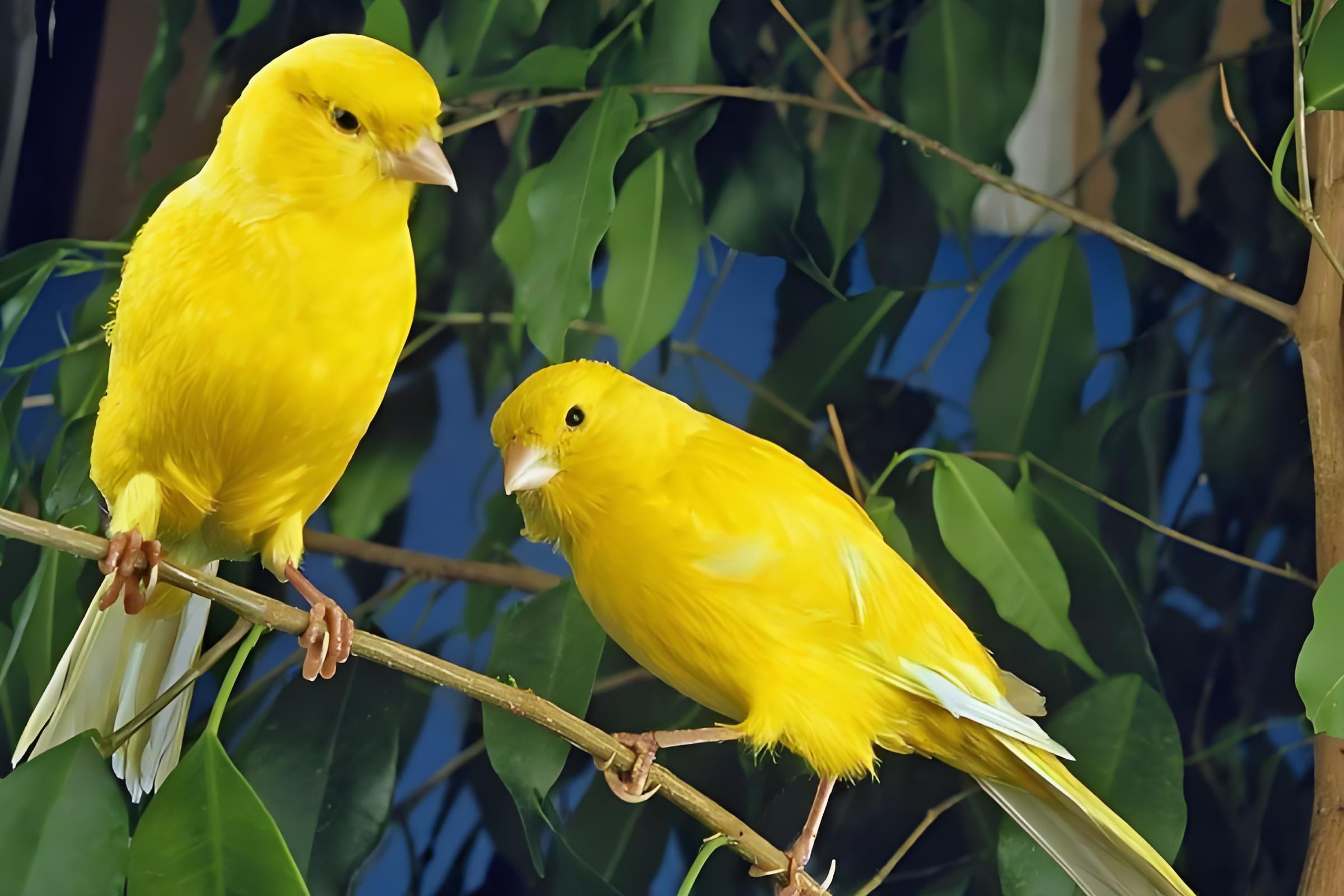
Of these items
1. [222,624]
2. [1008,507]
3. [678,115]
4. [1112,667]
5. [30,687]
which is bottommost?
[30,687]

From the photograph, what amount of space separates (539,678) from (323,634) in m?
0.20

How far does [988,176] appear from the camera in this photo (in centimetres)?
101

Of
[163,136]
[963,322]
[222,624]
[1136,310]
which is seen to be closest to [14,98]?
[163,136]

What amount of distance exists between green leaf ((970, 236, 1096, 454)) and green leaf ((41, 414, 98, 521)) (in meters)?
0.84

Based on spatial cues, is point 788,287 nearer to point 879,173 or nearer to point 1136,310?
point 879,173

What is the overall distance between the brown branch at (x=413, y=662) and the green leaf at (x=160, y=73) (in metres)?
0.42

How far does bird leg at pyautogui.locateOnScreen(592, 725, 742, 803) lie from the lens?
877 mm

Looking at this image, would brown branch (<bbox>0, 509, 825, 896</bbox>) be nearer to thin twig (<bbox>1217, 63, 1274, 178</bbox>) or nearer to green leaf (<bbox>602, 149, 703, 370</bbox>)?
green leaf (<bbox>602, 149, 703, 370</bbox>)

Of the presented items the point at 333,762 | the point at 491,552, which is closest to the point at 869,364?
the point at 491,552

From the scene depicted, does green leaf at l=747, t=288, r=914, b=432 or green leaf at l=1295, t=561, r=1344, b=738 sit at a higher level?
green leaf at l=747, t=288, r=914, b=432

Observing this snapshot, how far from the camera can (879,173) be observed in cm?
102

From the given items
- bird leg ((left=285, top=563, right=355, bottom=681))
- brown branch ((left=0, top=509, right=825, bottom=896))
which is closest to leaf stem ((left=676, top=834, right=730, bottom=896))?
brown branch ((left=0, top=509, right=825, bottom=896))

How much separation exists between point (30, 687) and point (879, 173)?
0.96 metres

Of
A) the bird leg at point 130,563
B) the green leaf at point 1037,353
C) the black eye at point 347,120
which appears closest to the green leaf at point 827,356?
the green leaf at point 1037,353
